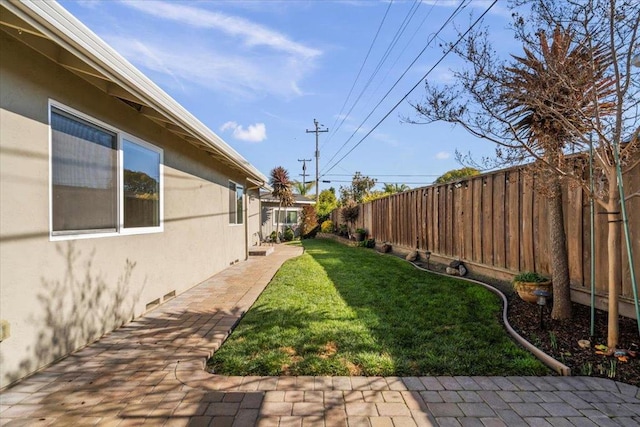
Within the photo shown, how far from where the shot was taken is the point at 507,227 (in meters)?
5.84

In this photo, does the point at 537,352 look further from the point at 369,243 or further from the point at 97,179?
the point at 369,243

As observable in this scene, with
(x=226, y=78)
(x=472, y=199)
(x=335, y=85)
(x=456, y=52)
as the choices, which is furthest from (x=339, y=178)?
(x=456, y=52)

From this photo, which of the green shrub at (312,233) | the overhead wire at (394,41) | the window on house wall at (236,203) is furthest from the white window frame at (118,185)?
the green shrub at (312,233)

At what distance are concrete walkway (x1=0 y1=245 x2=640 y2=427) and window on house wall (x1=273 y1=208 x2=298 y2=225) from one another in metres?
18.7

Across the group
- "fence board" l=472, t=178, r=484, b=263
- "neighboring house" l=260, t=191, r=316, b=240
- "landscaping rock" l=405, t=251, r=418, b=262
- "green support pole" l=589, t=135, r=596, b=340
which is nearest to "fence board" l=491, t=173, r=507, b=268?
"fence board" l=472, t=178, r=484, b=263

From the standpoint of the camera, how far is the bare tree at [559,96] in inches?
126

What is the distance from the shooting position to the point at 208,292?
625 centimetres

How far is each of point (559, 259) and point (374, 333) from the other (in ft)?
8.32

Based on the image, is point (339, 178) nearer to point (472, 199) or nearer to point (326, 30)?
point (326, 30)

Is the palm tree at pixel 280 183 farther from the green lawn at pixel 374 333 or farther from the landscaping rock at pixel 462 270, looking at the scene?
the landscaping rock at pixel 462 270

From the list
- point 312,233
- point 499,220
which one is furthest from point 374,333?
point 312,233

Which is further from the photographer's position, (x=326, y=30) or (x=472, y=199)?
(x=326, y=30)

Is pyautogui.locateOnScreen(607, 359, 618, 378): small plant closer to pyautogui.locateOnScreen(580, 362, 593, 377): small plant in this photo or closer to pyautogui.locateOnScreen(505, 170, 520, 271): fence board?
pyautogui.locateOnScreen(580, 362, 593, 377): small plant

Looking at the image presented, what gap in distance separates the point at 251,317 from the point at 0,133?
329 centimetres
